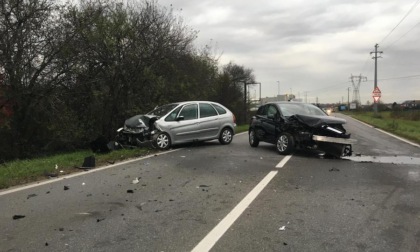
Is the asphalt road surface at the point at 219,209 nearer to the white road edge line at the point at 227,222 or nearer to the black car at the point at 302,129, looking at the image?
the white road edge line at the point at 227,222

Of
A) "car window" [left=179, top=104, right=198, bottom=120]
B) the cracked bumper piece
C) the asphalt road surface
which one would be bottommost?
the asphalt road surface

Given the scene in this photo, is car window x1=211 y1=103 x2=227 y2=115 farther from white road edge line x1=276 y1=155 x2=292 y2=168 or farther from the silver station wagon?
white road edge line x1=276 y1=155 x2=292 y2=168

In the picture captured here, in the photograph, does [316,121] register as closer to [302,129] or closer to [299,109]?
[302,129]

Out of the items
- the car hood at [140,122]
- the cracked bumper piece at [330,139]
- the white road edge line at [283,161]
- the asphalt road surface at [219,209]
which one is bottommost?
the white road edge line at [283,161]

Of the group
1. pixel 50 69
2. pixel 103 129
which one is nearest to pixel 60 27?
pixel 50 69

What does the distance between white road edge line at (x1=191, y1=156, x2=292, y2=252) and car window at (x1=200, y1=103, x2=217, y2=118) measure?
7469mm

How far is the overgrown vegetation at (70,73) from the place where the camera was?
1798 cm

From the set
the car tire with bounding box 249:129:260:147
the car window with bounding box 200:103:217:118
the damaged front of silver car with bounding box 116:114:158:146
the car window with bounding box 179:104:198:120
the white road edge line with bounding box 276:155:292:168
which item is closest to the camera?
the white road edge line with bounding box 276:155:292:168

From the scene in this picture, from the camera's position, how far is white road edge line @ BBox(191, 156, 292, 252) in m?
5.11

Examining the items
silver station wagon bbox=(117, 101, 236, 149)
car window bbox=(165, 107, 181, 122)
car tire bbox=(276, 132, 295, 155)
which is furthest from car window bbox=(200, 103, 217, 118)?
car tire bbox=(276, 132, 295, 155)

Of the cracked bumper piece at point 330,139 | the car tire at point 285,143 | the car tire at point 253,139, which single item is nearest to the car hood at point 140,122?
the car tire at point 253,139

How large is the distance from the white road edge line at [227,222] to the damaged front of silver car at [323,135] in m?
4.21

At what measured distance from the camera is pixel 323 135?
12625 millimetres

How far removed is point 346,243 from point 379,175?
206 inches
